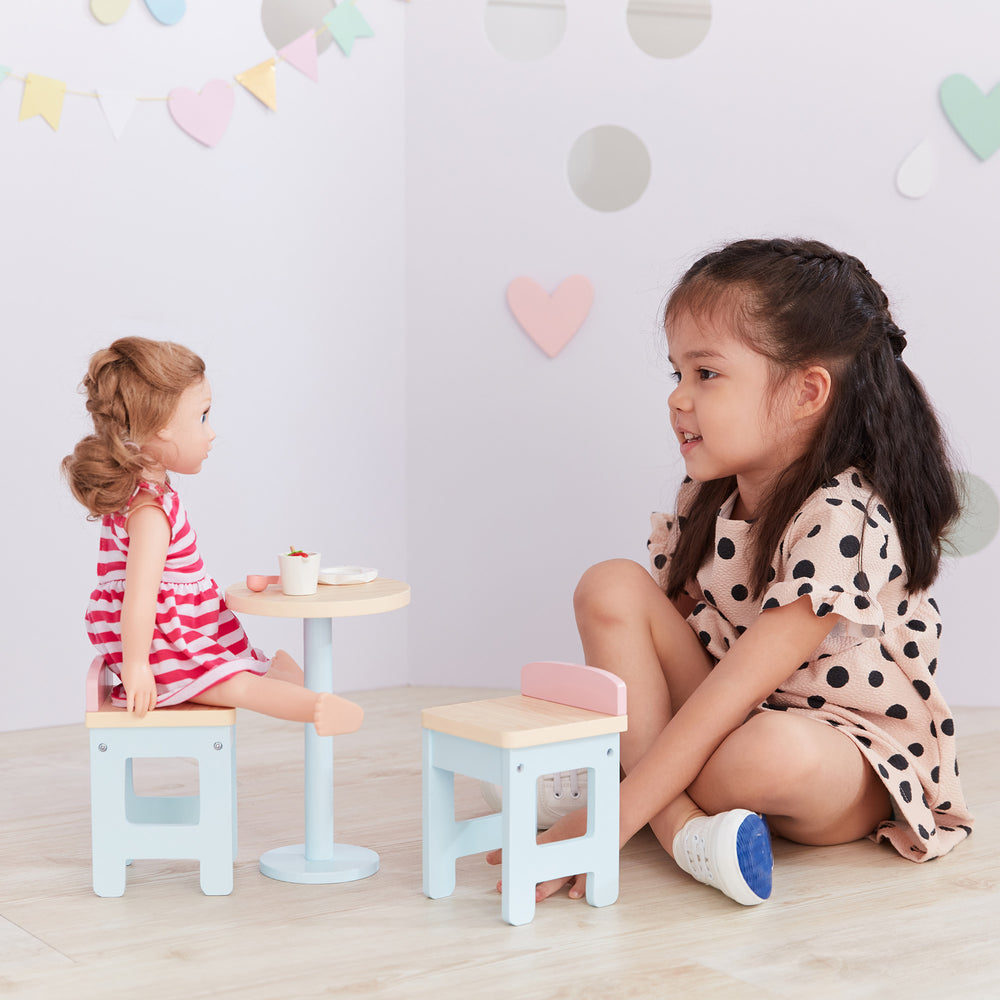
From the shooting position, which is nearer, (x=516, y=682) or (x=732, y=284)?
(x=732, y=284)

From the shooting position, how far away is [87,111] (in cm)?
172

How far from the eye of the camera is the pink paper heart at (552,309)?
74.7 inches

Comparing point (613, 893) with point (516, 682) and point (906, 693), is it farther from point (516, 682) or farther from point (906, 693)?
point (516, 682)

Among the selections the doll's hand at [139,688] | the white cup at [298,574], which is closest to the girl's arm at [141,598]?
the doll's hand at [139,688]

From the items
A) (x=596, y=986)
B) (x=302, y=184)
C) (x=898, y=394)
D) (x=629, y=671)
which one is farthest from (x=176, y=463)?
(x=302, y=184)

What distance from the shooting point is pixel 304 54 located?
6.09ft

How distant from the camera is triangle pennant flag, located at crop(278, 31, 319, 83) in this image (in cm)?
185

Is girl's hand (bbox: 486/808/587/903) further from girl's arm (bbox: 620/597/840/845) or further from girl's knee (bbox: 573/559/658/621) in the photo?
girl's knee (bbox: 573/559/658/621)

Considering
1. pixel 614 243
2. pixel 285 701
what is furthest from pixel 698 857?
pixel 614 243

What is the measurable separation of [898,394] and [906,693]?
29cm

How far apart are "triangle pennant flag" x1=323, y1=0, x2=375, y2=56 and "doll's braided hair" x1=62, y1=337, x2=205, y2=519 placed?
2.99ft

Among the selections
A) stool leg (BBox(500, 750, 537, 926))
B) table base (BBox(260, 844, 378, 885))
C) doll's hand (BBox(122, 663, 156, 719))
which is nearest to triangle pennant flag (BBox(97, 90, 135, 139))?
doll's hand (BBox(122, 663, 156, 719))

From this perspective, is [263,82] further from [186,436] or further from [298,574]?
[298,574]

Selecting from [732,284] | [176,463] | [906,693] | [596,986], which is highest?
[732,284]
